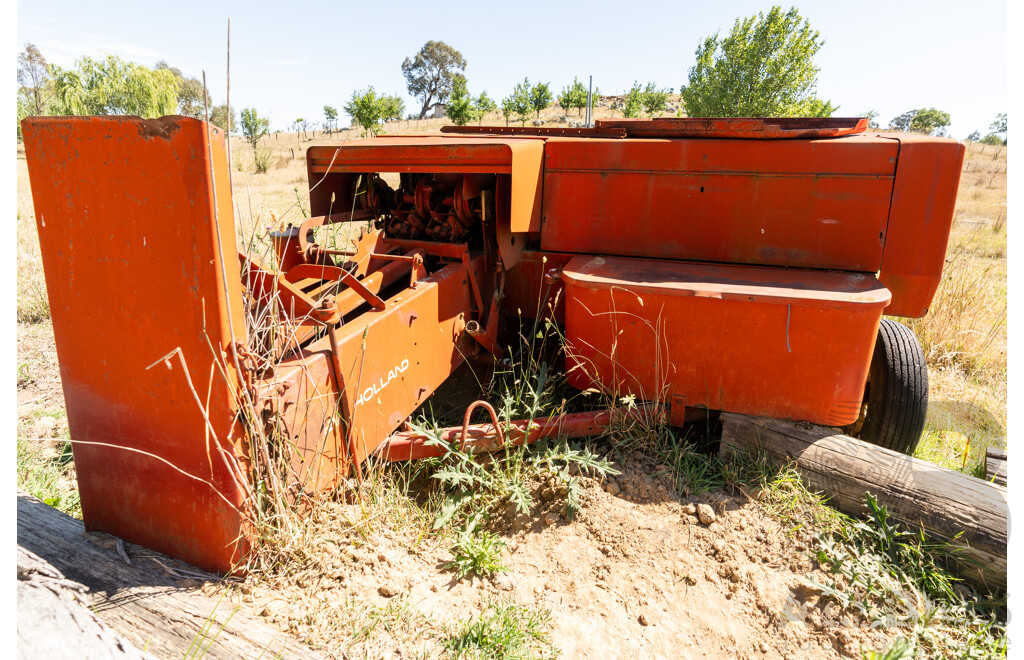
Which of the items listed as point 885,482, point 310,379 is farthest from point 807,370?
point 310,379

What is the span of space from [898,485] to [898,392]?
0.68 m

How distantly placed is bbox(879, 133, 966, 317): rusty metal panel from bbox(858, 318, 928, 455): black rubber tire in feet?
Result: 0.90

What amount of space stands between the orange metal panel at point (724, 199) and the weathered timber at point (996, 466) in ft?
4.33

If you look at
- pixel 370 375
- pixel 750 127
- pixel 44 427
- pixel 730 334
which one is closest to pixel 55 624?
pixel 370 375

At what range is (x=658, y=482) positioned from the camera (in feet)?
9.34

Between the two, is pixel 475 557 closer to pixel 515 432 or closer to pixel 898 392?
pixel 515 432

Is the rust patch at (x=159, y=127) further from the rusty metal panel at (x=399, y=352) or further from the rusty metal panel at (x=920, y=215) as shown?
the rusty metal panel at (x=920, y=215)

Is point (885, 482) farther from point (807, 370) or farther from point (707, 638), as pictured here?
point (707, 638)

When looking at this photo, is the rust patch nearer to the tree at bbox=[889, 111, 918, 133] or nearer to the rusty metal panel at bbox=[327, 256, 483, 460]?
the rusty metal panel at bbox=[327, 256, 483, 460]

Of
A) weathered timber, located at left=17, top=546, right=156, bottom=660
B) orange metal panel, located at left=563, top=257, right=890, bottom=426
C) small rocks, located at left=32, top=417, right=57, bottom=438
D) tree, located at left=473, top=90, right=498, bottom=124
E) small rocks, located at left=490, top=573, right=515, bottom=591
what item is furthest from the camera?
tree, located at left=473, top=90, right=498, bottom=124

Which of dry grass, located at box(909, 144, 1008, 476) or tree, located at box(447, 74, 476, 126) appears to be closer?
dry grass, located at box(909, 144, 1008, 476)

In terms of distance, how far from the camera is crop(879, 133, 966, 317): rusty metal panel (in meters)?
2.79

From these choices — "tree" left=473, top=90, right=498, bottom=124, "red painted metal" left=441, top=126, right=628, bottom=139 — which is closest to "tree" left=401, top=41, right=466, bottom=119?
"tree" left=473, top=90, right=498, bottom=124

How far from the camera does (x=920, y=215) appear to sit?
286 centimetres
